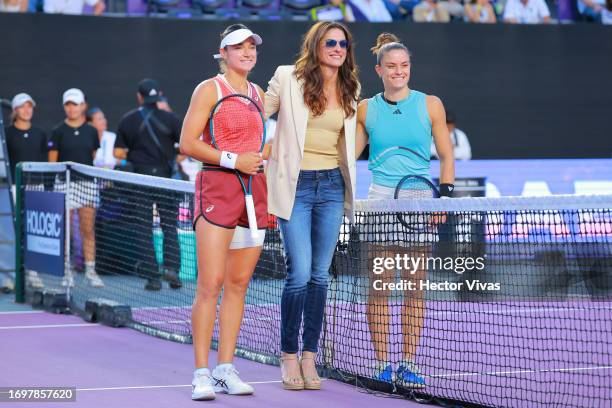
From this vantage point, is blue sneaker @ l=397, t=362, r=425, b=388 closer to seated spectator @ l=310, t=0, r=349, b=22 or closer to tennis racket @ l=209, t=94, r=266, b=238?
tennis racket @ l=209, t=94, r=266, b=238

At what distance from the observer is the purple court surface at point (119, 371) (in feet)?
20.8

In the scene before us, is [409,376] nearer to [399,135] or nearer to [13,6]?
[399,135]

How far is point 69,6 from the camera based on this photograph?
48.3 ft

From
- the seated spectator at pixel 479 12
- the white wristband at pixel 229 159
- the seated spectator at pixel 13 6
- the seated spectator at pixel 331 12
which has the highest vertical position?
the seated spectator at pixel 479 12

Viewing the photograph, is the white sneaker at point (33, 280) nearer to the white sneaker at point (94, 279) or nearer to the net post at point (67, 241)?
the white sneaker at point (94, 279)

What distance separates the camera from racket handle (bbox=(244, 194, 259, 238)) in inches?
244

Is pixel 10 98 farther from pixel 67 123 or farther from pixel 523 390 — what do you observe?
pixel 523 390

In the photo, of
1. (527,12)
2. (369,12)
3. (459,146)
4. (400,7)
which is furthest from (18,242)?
(527,12)

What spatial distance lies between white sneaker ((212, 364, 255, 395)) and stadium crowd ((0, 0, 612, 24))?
29.3 ft

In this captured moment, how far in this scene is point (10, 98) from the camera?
14.3 metres

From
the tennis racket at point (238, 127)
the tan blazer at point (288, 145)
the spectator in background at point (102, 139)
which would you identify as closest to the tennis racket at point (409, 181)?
the tan blazer at point (288, 145)

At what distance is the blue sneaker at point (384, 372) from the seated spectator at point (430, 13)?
990 cm

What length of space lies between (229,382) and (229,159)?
123cm

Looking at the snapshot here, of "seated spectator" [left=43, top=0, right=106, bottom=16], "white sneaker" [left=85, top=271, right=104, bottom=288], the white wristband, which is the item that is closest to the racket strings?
the white wristband
